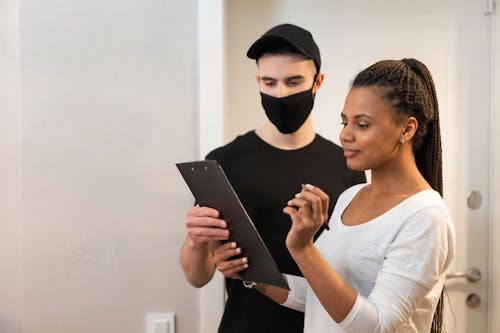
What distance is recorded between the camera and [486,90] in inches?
68.6

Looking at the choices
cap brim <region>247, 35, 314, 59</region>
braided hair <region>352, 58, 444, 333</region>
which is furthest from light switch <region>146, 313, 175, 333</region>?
braided hair <region>352, 58, 444, 333</region>

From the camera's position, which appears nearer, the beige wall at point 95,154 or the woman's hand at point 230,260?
the woman's hand at point 230,260

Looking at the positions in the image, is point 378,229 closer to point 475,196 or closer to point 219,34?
point 219,34

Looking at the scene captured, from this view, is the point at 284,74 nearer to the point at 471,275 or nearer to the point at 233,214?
the point at 233,214

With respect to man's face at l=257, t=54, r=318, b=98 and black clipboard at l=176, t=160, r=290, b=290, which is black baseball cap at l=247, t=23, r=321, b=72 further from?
black clipboard at l=176, t=160, r=290, b=290

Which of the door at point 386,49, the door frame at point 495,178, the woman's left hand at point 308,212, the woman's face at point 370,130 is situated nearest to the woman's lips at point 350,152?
the woman's face at point 370,130

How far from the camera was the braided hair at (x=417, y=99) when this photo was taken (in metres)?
0.81

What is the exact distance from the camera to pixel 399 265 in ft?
2.49

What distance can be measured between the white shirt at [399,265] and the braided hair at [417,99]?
3.6 inches

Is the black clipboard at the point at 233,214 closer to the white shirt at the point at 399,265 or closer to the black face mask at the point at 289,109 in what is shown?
the white shirt at the point at 399,265

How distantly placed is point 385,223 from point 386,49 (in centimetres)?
109

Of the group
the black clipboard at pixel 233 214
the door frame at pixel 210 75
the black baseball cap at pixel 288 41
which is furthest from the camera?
the door frame at pixel 210 75

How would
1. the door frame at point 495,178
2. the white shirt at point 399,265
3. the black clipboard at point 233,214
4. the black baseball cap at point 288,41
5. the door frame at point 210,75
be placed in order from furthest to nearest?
the door frame at point 495,178 → the door frame at point 210,75 → the black baseball cap at point 288,41 → the black clipboard at point 233,214 → the white shirt at point 399,265

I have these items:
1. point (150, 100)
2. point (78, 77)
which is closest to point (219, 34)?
point (150, 100)
